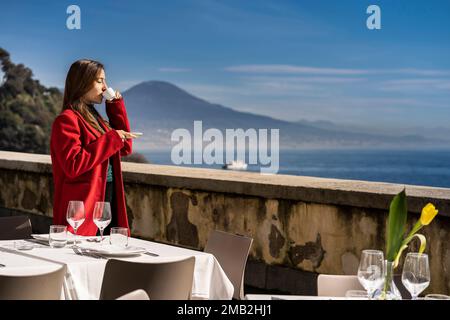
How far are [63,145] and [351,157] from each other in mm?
73667

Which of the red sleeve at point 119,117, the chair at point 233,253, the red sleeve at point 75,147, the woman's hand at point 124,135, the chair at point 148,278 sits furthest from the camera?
the red sleeve at point 119,117

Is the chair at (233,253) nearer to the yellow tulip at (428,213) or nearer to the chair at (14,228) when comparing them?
the chair at (14,228)

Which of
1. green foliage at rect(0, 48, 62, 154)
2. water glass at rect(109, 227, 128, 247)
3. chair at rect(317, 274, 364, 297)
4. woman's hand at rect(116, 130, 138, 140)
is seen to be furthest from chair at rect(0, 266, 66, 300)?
green foliage at rect(0, 48, 62, 154)

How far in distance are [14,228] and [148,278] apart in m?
1.58

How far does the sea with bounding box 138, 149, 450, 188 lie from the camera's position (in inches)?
2948

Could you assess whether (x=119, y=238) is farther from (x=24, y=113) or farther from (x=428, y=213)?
(x=24, y=113)

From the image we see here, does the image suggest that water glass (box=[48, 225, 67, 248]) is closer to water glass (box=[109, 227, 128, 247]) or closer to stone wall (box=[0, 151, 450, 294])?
water glass (box=[109, 227, 128, 247])

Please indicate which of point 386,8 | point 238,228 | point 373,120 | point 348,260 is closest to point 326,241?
point 348,260

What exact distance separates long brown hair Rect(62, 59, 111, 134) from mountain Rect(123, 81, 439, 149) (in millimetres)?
65628

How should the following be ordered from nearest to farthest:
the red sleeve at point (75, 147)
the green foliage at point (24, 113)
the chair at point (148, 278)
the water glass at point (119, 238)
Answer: the chair at point (148, 278), the water glass at point (119, 238), the red sleeve at point (75, 147), the green foliage at point (24, 113)

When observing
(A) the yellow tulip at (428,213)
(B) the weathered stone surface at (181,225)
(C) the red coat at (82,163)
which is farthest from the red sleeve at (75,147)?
(A) the yellow tulip at (428,213)

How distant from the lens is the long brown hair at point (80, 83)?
416 centimetres

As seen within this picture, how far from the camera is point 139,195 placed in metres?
5.86

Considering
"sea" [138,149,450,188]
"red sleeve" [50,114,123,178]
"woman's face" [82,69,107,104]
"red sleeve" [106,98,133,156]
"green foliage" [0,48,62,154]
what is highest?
"green foliage" [0,48,62,154]
